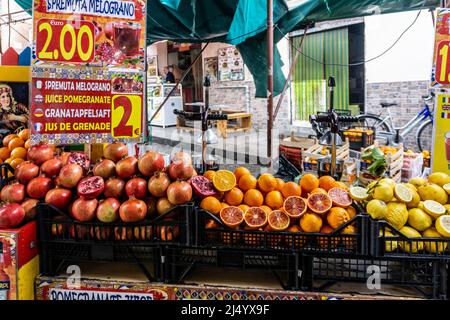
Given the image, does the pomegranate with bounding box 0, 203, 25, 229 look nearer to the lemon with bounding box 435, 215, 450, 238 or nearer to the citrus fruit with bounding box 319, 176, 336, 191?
the citrus fruit with bounding box 319, 176, 336, 191

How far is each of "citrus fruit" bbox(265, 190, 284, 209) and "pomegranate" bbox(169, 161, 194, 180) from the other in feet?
1.70

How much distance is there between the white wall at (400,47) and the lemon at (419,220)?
21.9ft

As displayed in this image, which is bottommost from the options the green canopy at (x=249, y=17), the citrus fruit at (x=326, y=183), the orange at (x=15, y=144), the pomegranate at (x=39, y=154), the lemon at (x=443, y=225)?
the lemon at (x=443, y=225)

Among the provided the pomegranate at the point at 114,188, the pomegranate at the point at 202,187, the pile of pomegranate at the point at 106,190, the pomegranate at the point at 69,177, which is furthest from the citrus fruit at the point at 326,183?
the pomegranate at the point at 69,177

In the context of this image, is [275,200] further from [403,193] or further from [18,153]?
[18,153]

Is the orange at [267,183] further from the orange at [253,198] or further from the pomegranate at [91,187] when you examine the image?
the pomegranate at [91,187]

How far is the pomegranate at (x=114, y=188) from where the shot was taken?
231 cm

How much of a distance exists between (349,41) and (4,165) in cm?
855

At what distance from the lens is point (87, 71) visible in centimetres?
265

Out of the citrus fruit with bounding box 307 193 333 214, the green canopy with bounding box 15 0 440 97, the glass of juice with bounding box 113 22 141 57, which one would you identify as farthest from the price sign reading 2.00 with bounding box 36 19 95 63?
the green canopy with bounding box 15 0 440 97

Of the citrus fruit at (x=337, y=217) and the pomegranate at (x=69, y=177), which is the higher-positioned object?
the pomegranate at (x=69, y=177)

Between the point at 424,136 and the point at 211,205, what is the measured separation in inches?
278

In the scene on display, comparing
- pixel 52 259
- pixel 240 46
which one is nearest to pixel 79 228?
pixel 52 259

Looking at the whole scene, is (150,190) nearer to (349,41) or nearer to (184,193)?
(184,193)
